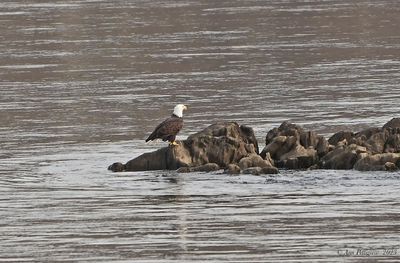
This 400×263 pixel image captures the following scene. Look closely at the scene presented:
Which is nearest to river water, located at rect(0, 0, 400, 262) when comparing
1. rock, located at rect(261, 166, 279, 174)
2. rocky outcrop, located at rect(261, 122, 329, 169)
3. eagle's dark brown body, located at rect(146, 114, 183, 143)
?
rock, located at rect(261, 166, 279, 174)

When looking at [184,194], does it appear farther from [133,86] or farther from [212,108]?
[133,86]

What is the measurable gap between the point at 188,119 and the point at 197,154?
7.92m

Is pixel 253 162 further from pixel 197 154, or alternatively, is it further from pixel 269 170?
pixel 197 154

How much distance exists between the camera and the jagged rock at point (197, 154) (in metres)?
25.9

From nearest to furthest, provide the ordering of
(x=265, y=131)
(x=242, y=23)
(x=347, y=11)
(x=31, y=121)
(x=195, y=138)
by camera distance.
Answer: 1. (x=195, y=138)
2. (x=265, y=131)
3. (x=31, y=121)
4. (x=242, y=23)
5. (x=347, y=11)

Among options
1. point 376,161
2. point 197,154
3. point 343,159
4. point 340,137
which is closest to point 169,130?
point 197,154

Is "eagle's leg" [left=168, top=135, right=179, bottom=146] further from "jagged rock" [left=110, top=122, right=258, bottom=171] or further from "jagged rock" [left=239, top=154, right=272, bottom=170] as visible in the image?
"jagged rock" [left=239, top=154, right=272, bottom=170]

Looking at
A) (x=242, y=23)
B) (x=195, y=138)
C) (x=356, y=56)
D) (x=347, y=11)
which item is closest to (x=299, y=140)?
(x=195, y=138)

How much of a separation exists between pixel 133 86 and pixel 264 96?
4981 millimetres

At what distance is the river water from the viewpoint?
64.0 ft

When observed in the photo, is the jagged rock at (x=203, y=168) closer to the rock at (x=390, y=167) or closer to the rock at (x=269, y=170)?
the rock at (x=269, y=170)

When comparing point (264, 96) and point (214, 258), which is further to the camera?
point (264, 96)

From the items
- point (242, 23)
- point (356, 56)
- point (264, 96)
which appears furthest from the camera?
point (242, 23)

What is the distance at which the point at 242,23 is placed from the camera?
62.6 meters
